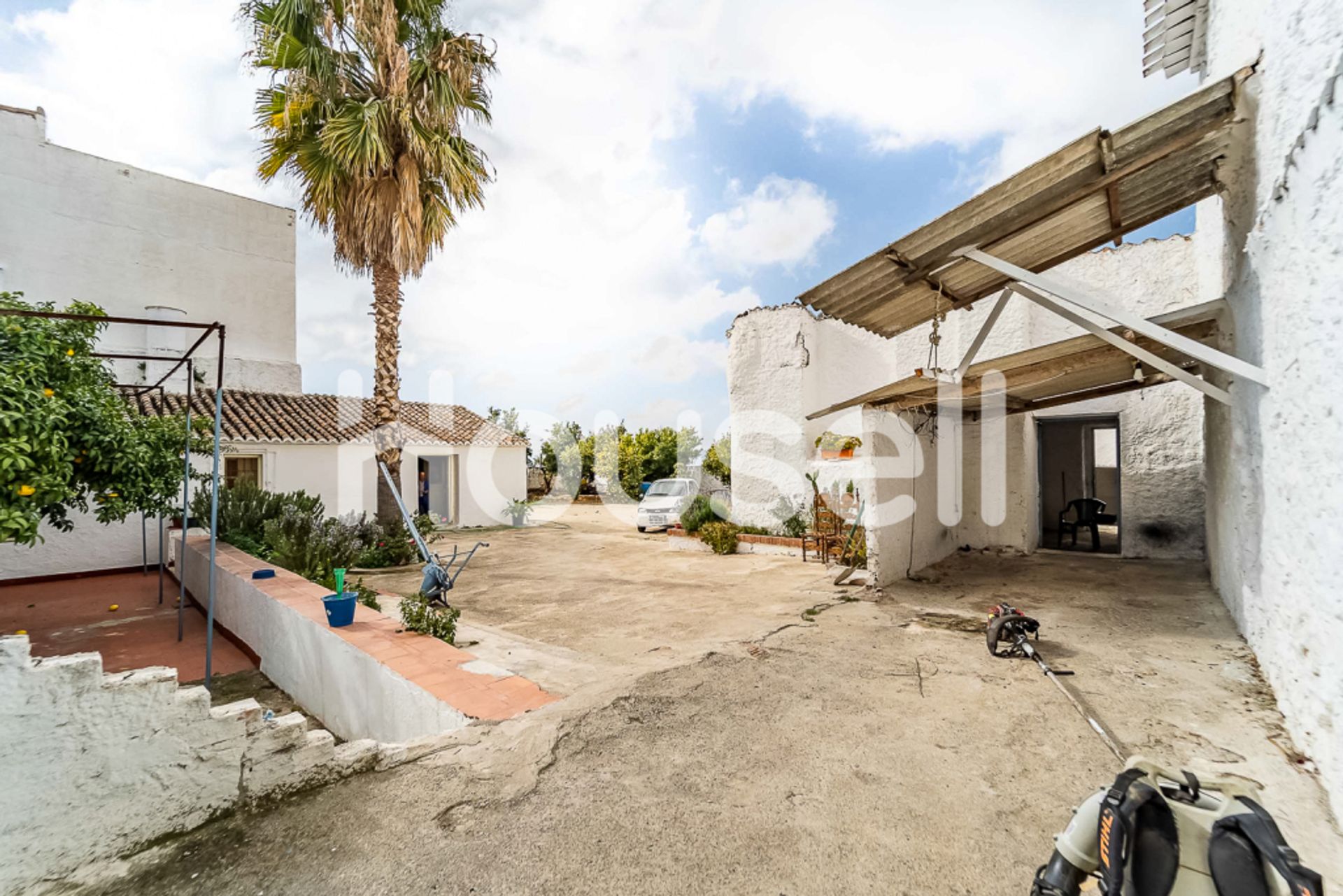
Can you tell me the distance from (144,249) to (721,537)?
16093mm

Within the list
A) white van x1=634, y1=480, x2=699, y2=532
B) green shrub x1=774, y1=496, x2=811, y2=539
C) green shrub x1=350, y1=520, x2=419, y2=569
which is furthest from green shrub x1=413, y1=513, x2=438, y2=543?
green shrub x1=774, y1=496, x2=811, y2=539

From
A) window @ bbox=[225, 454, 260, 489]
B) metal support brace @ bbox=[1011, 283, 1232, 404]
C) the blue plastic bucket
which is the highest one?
metal support brace @ bbox=[1011, 283, 1232, 404]

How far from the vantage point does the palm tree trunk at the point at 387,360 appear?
10656 mm

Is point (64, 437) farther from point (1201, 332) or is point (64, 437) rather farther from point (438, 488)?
point (438, 488)

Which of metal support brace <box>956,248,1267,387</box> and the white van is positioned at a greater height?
metal support brace <box>956,248,1267,387</box>

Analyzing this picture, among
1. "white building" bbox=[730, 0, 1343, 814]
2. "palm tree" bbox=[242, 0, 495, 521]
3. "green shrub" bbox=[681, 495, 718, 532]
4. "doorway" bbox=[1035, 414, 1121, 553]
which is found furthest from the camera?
"green shrub" bbox=[681, 495, 718, 532]

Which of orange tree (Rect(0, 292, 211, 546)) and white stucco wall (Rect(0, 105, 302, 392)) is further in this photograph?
white stucco wall (Rect(0, 105, 302, 392))

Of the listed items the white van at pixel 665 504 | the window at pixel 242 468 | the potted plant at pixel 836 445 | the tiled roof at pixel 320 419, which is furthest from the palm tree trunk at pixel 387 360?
the potted plant at pixel 836 445

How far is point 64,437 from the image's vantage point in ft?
12.9

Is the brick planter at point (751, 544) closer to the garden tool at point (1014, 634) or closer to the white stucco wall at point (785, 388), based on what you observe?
the white stucco wall at point (785, 388)

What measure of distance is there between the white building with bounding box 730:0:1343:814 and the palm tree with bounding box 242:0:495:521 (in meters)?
8.68

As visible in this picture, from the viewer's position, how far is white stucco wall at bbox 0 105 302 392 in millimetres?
12648

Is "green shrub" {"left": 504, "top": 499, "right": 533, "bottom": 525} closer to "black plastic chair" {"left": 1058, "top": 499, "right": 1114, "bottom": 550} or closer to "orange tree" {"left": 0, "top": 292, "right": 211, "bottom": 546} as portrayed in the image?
"orange tree" {"left": 0, "top": 292, "right": 211, "bottom": 546}

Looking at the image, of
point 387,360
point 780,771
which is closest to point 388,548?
point 387,360
